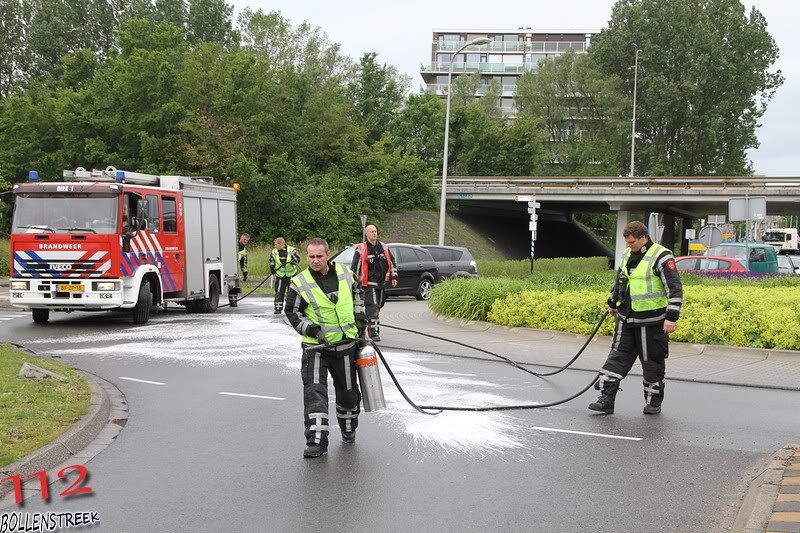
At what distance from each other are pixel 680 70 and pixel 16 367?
70.6 meters

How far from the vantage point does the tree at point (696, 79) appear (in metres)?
72.6

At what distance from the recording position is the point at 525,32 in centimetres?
11975

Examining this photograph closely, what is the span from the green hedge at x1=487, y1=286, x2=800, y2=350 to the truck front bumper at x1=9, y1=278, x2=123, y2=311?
6.87 m

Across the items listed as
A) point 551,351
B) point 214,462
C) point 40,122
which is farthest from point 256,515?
point 40,122

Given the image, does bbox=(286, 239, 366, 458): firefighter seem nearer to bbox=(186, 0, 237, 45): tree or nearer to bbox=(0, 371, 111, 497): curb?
bbox=(0, 371, 111, 497): curb

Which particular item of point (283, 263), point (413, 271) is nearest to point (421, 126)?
point (413, 271)

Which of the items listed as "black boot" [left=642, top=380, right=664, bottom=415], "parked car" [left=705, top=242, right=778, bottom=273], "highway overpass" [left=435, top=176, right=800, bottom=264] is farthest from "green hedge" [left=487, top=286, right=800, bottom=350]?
"highway overpass" [left=435, top=176, right=800, bottom=264]

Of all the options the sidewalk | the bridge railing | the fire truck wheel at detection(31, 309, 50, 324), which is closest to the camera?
the sidewalk

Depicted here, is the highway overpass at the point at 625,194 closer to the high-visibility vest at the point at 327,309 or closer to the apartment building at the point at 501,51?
the high-visibility vest at the point at 327,309

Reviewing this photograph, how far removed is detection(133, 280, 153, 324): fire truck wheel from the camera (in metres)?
18.0

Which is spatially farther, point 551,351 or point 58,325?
point 58,325

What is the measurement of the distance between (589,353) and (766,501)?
827 cm

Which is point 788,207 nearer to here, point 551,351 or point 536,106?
point 536,106

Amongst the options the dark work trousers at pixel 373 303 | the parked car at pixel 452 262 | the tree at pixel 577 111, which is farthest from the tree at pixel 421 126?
the dark work trousers at pixel 373 303
